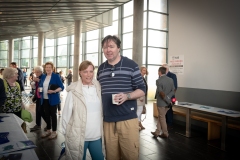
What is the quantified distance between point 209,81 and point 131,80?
3.80 metres

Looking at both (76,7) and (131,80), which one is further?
(76,7)

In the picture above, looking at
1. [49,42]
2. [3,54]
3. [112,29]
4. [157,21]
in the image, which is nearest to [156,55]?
[157,21]

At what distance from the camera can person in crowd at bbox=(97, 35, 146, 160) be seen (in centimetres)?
160

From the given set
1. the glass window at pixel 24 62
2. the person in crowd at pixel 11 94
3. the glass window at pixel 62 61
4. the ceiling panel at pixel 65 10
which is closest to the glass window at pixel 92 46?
the ceiling panel at pixel 65 10

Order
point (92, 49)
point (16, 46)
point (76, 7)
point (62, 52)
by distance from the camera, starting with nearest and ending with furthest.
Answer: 1. point (76, 7)
2. point (92, 49)
3. point (62, 52)
4. point (16, 46)

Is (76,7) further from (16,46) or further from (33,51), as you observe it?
(16,46)

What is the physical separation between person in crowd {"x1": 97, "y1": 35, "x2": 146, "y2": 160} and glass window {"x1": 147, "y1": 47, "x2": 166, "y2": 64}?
8.86 meters

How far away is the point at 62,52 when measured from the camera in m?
17.8

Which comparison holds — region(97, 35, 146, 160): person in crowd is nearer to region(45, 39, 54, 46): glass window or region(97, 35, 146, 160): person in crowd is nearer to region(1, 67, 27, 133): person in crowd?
region(1, 67, 27, 133): person in crowd

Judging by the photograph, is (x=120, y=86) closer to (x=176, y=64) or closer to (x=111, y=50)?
(x=111, y=50)

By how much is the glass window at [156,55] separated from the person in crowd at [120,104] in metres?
8.86

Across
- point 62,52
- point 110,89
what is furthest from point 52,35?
point 110,89

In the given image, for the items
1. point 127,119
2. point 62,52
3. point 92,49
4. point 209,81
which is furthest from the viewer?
point 62,52

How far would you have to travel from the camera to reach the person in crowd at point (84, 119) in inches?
64.0
